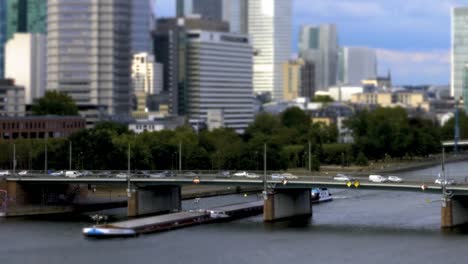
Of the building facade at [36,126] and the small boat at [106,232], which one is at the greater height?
the building facade at [36,126]

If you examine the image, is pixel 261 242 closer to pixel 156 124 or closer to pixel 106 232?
pixel 106 232

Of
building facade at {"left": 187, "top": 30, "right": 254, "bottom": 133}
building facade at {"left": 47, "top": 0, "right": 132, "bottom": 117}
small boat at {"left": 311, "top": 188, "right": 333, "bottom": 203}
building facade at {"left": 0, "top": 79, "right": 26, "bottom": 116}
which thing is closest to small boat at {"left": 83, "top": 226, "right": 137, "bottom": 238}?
small boat at {"left": 311, "top": 188, "right": 333, "bottom": 203}

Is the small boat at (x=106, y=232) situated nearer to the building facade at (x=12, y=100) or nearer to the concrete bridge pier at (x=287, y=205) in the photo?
the concrete bridge pier at (x=287, y=205)

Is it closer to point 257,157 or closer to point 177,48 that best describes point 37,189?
point 257,157

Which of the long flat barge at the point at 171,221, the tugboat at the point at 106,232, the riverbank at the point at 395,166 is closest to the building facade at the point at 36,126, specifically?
the riverbank at the point at 395,166

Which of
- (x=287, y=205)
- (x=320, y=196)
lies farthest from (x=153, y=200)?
(x=320, y=196)

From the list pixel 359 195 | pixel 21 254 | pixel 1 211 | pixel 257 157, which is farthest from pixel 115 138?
pixel 21 254
